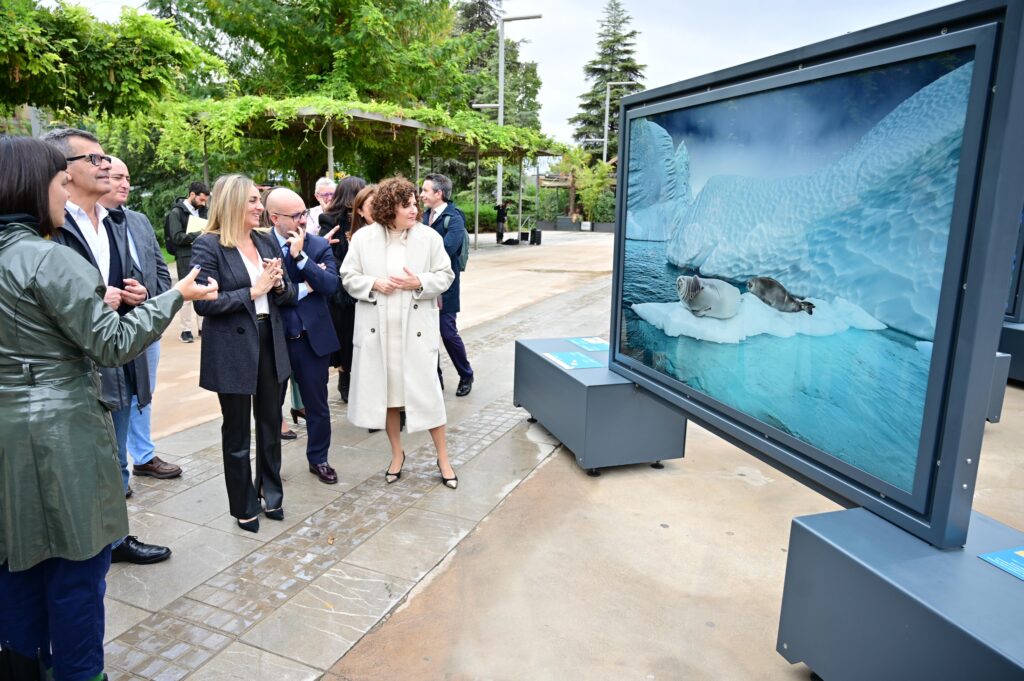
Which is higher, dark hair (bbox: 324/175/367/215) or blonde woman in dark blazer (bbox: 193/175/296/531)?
dark hair (bbox: 324/175/367/215)

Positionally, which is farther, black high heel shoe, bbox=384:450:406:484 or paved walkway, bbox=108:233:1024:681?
black high heel shoe, bbox=384:450:406:484

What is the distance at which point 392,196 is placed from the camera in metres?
Result: 4.08

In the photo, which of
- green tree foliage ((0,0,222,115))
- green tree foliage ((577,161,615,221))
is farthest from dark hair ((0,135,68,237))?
green tree foliage ((577,161,615,221))

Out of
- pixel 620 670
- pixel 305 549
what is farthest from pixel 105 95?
pixel 620 670

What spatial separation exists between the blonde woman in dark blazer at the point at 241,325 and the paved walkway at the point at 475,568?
1.58ft

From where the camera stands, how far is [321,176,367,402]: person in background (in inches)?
210

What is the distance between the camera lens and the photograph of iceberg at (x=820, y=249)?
7.73 feet

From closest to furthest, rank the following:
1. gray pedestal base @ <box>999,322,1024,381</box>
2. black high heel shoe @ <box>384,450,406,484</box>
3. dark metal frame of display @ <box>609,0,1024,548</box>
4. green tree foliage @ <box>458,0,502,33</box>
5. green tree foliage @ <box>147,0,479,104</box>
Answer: dark metal frame of display @ <box>609,0,1024,548</box> → black high heel shoe @ <box>384,450,406,484</box> → gray pedestal base @ <box>999,322,1024,381</box> → green tree foliage @ <box>147,0,479,104</box> → green tree foliage @ <box>458,0,502,33</box>

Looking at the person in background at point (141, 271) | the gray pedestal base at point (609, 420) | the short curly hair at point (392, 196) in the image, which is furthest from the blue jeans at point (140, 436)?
the gray pedestal base at point (609, 420)

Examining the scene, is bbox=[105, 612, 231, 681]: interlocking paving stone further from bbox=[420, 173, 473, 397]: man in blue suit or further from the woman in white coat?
bbox=[420, 173, 473, 397]: man in blue suit

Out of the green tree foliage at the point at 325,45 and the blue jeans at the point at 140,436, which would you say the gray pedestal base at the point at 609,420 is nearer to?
the blue jeans at the point at 140,436

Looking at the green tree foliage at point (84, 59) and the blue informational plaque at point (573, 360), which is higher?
the green tree foliage at point (84, 59)

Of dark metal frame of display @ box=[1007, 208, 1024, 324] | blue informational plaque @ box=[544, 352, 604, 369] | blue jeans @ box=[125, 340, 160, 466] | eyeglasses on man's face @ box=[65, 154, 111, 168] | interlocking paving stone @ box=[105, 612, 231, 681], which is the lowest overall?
interlocking paving stone @ box=[105, 612, 231, 681]

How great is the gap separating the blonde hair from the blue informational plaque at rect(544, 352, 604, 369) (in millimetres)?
2390
